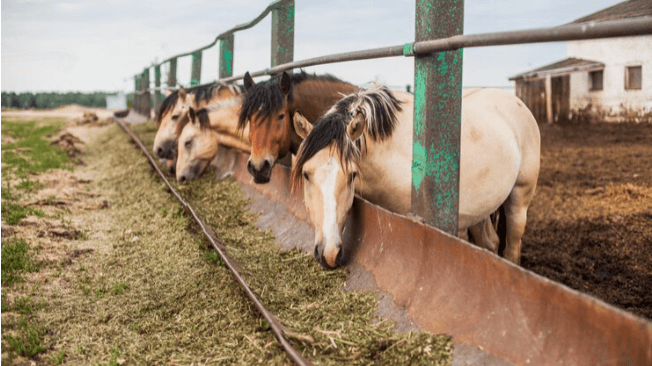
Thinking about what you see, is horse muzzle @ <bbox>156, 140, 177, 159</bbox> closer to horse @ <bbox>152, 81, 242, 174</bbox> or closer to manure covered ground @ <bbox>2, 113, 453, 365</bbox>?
horse @ <bbox>152, 81, 242, 174</bbox>

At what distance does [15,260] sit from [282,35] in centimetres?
340

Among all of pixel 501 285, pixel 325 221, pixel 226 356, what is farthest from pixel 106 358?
pixel 501 285

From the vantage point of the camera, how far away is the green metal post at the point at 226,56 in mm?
9867

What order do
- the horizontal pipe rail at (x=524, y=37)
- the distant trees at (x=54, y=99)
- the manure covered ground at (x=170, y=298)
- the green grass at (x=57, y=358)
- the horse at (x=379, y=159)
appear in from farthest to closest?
the distant trees at (x=54, y=99), the horse at (x=379, y=159), the green grass at (x=57, y=358), the manure covered ground at (x=170, y=298), the horizontal pipe rail at (x=524, y=37)

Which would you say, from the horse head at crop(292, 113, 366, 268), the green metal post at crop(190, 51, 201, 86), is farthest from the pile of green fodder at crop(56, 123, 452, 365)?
the green metal post at crop(190, 51, 201, 86)

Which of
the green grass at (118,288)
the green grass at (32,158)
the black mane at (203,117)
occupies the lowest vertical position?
the green grass at (118,288)

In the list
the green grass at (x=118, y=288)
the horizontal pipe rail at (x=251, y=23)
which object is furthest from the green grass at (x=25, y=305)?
the horizontal pipe rail at (x=251, y=23)

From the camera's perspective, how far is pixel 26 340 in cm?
346

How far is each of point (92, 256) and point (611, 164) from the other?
8.82 m

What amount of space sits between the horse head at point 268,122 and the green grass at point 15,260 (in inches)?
75.8

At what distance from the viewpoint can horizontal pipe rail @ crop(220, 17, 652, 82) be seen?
88.4 inches

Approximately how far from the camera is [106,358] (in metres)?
3.23

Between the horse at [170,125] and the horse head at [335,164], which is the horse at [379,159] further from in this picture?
the horse at [170,125]

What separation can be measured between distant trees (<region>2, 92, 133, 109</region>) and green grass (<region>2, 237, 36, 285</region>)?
91.5 m
